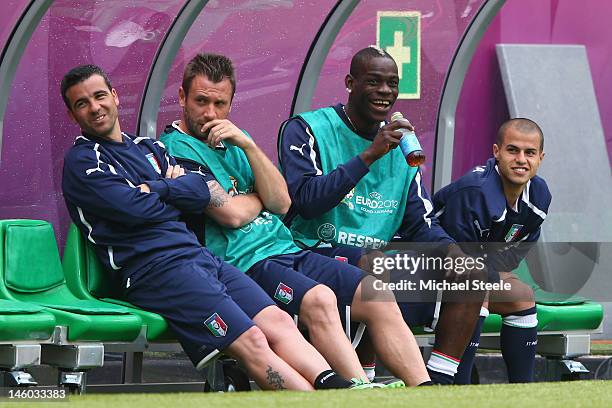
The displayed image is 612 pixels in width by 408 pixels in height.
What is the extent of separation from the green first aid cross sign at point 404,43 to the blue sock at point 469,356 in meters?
2.99

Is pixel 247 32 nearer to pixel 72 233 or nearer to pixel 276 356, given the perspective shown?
pixel 72 233

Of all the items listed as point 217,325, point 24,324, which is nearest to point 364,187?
point 217,325

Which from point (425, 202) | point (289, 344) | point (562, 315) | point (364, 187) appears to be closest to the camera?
point (289, 344)

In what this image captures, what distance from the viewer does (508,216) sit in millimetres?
6730

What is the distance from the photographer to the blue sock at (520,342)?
21.7 feet

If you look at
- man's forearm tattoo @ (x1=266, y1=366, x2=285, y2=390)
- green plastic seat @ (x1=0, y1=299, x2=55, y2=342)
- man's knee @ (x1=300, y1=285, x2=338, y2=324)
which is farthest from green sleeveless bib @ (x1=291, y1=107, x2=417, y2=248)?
green plastic seat @ (x1=0, y1=299, x2=55, y2=342)

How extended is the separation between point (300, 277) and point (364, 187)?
0.81 meters

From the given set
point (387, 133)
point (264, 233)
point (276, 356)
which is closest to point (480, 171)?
point (387, 133)

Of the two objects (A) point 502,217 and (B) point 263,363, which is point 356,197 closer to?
(A) point 502,217

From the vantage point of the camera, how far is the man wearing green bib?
5809 millimetres

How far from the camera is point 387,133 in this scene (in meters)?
6.25

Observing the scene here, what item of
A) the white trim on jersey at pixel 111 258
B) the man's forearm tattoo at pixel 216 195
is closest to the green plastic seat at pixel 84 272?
the white trim on jersey at pixel 111 258

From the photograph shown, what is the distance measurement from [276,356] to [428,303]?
1.14 meters

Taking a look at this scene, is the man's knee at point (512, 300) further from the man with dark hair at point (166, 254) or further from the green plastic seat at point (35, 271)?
the green plastic seat at point (35, 271)
